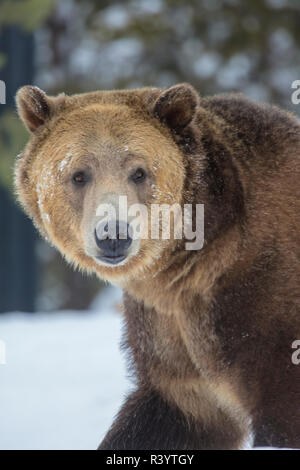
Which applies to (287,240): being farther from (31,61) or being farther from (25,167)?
(31,61)

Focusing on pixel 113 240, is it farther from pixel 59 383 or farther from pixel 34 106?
pixel 59 383

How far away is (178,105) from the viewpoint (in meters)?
4.67

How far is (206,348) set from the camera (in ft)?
15.2

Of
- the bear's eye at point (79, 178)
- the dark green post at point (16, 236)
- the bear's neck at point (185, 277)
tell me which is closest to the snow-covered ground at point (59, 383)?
the bear's neck at point (185, 277)

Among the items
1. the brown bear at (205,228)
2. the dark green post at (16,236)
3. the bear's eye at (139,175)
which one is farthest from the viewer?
the dark green post at (16,236)

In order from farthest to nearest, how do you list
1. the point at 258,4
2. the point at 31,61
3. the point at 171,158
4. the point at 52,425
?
the point at 258,4 < the point at 31,61 < the point at 52,425 < the point at 171,158

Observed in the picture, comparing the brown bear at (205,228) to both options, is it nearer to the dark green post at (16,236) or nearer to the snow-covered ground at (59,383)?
the snow-covered ground at (59,383)

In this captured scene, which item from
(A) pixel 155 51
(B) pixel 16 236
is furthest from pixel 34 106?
(A) pixel 155 51

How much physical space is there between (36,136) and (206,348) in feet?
4.88

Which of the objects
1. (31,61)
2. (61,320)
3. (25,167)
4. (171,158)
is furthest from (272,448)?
(31,61)

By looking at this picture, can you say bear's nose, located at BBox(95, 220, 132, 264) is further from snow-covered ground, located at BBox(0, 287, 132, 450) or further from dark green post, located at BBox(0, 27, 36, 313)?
dark green post, located at BBox(0, 27, 36, 313)

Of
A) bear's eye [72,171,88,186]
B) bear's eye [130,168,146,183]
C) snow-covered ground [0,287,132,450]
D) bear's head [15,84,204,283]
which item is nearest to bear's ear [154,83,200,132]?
bear's head [15,84,204,283]

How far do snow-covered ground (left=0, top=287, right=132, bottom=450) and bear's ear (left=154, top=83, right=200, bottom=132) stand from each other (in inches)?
62.6

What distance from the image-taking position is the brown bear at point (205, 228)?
4.42 m
